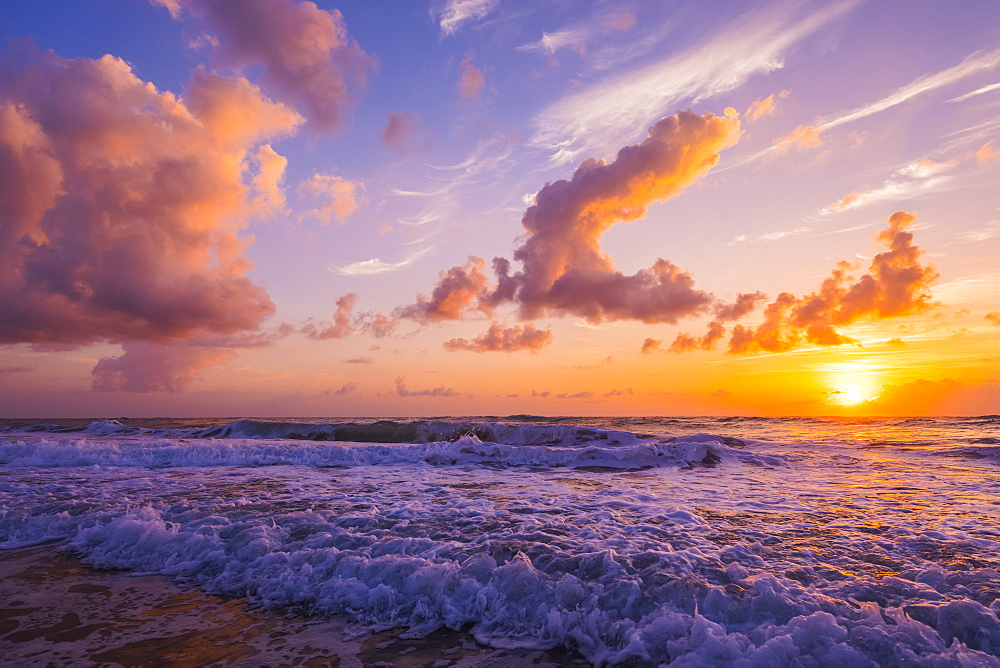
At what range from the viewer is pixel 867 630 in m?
4.14

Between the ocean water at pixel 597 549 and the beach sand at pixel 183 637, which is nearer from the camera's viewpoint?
the beach sand at pixel 183 637

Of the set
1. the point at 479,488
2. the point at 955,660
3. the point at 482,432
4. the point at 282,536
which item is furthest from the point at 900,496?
the point at 482,432

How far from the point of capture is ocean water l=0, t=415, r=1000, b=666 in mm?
4316

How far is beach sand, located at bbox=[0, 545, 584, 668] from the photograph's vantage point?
413cm

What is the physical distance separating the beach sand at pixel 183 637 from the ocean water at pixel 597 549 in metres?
0.27

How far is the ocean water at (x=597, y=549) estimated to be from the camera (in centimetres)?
432

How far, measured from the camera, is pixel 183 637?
451 cm

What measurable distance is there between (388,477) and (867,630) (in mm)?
11329

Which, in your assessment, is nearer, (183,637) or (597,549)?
(183,637)

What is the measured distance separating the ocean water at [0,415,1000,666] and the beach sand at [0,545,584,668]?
0.27m

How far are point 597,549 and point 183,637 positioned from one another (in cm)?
469

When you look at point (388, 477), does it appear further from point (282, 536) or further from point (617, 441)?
point (617, 441)

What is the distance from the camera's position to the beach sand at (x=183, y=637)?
4129 millimetres

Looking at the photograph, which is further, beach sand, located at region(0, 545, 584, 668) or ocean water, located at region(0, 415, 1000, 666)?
ocean water, located at region(0, 415, 1000, 666)
